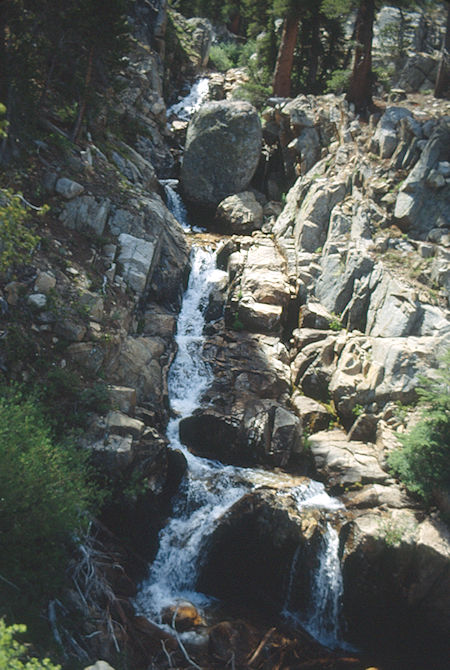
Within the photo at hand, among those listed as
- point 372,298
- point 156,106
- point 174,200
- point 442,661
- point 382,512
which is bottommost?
point 442,661

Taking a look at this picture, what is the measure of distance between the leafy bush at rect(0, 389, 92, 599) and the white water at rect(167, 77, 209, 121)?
2615 centimetres

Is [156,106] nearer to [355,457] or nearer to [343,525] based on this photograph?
[355,457]

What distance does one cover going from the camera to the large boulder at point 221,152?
75.8 feet

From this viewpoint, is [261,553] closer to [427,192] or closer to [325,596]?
[325,596]

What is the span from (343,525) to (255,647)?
10.6 feet

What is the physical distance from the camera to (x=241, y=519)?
10859 mm

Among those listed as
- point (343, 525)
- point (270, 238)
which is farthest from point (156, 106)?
point (343, 525)

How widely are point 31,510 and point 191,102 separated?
29.9 metres

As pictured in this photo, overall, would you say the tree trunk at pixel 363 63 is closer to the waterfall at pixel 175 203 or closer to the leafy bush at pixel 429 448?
the waterfall at pixel 175 203

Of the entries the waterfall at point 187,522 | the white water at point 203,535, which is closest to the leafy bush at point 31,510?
the waterfall at point 187,522

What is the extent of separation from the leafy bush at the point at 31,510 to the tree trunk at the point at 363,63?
20.1 m

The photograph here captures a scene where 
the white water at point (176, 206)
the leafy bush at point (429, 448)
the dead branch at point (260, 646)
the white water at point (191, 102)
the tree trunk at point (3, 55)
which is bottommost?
the dead branch at point (260, 646)

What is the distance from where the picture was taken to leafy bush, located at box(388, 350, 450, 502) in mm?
10070

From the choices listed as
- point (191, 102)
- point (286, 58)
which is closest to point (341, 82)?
point (286, 58)
